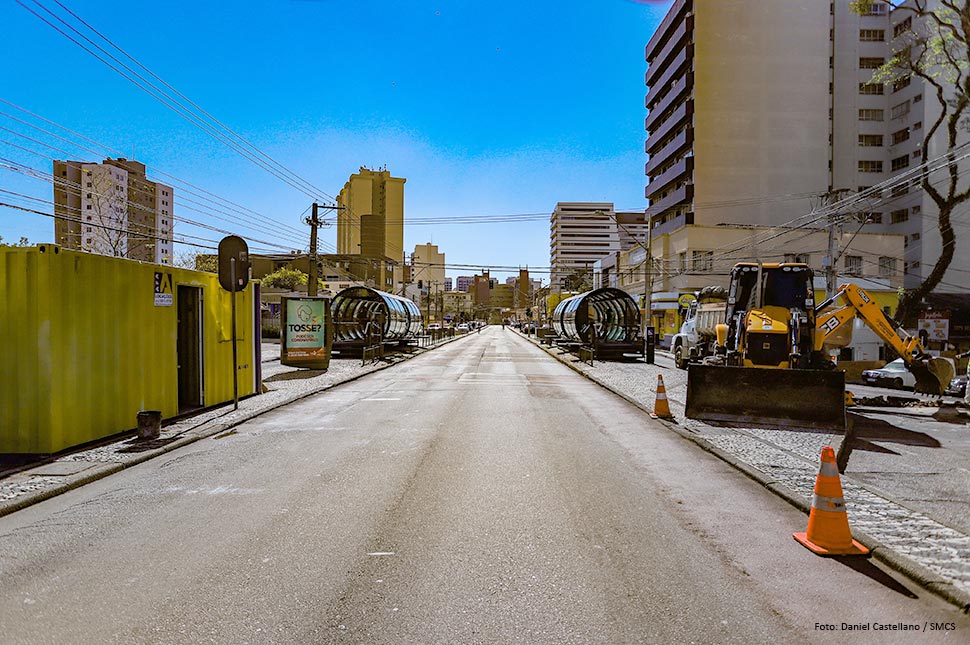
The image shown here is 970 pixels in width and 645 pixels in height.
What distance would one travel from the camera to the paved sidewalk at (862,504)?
15.2ft

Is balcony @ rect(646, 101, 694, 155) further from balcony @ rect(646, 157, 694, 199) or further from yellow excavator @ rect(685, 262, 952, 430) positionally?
yellow excavator @ rect(685, 262, 952, 430)

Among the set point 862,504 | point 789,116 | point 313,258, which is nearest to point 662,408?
point 862,504

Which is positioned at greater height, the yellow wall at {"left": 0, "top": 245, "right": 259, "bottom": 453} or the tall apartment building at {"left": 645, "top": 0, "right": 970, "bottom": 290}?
the tall apartment building at {"left": 645, "top": 0, "right": 970, "bottom": 290}

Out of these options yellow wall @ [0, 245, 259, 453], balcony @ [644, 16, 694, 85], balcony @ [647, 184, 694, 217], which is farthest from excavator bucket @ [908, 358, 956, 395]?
balcony @ [644, 16, 694, 85]

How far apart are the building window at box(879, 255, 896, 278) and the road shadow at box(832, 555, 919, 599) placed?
2124 inches

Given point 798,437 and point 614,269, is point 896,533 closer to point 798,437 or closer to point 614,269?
point 798,437

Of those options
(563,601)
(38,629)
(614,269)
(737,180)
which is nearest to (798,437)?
(563,601)

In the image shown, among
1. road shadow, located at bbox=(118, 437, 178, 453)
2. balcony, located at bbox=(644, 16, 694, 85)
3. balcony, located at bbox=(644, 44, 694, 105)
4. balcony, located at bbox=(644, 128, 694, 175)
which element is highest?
balcony, located at bbox=(644, 16, 694, 85)

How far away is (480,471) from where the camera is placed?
301 inches

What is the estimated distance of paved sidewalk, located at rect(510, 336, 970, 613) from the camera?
464cm

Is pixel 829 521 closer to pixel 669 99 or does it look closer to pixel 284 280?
pixel 669 99

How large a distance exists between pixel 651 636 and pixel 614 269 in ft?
241

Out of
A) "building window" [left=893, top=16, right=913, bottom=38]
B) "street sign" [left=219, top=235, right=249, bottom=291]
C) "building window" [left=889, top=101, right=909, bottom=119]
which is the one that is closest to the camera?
"street sign" [left=219, top=235, right=249, bottom=291]

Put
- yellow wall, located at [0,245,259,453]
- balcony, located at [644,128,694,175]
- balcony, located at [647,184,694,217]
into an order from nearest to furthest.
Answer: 1. yellow wall, located at [0,245,259,453]
2. balcony, located at [647,184,694,217]
3. balcony, located at [644,128,694,175]
